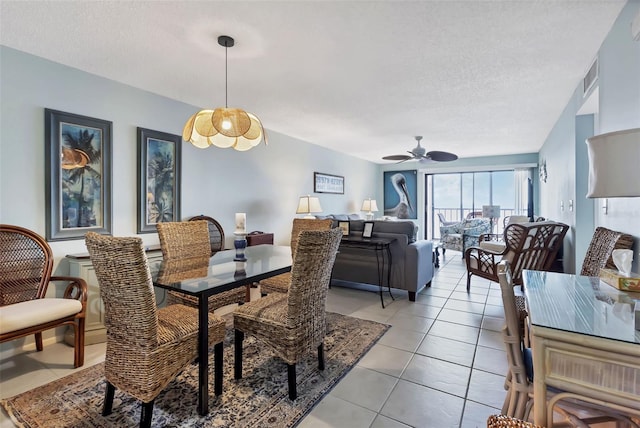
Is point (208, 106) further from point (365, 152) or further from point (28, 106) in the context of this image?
point (365, 152)

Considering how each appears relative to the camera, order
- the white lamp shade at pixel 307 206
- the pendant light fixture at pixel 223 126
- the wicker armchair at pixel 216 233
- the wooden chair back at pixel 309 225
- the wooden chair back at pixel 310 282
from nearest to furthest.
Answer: the wooden chair back at pixel 310 282 < the pendant light fixture at pixel 223 126 < the wooden chair back at pixel 309 225 < the wicker armchair at pixel 216 233 < the white lamp shade at pixel 307 206

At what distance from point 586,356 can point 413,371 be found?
4.53 feet

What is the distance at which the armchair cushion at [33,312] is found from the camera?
1938mm

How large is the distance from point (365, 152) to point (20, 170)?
5.86 meters

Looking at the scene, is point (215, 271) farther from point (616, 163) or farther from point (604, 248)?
point (604, 248)

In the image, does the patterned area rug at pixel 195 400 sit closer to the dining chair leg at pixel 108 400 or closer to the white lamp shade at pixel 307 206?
the dining chair leg at pixel 108 400

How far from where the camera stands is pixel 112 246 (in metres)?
1.38

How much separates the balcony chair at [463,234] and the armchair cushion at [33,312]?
636cm

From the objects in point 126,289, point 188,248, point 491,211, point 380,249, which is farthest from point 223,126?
point 491,211

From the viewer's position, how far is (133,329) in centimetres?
148

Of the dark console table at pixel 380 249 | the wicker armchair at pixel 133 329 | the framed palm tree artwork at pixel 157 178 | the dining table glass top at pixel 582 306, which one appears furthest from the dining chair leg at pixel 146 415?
the dark console table at pixel 380 249

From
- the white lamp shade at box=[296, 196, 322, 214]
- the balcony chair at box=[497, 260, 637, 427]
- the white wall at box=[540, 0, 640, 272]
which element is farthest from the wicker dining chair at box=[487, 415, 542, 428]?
the white lamp shade at box=[296, 196, 322, 214]

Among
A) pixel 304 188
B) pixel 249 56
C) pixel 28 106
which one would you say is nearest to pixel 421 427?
pixel 249 56

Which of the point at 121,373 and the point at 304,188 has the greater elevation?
the point at 304,188
